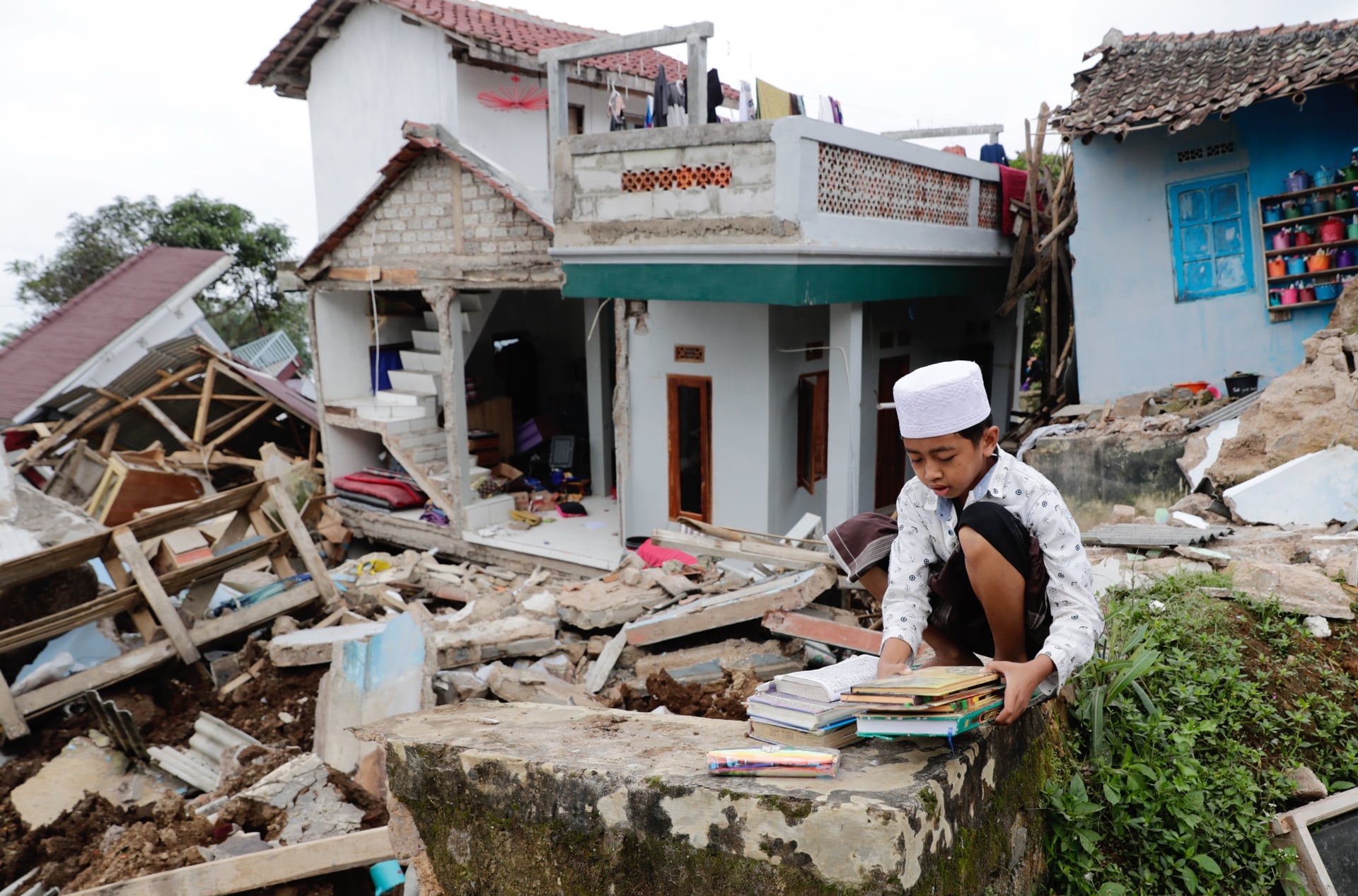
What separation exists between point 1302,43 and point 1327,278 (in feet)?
8.00

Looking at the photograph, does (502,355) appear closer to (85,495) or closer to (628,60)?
(628,60)

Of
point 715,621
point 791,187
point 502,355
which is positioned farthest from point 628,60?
point 715,621

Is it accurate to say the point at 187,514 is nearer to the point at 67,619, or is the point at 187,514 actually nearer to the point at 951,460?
the point at 67,619

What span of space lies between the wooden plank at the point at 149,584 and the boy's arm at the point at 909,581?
611 centimetres

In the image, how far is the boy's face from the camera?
8.88ft

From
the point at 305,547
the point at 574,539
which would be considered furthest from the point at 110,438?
the point at 305,547

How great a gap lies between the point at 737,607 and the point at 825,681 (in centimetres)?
402

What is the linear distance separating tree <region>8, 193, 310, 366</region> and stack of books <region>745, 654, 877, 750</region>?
26495mm

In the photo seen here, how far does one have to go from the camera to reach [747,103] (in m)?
9.34

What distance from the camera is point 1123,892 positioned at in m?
2.94

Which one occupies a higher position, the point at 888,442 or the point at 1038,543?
the point at 1038,543

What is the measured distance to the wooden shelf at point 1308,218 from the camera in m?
8.85

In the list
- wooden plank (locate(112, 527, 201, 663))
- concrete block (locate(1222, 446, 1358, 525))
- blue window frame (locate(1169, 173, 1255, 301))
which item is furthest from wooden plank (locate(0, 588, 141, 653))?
blue window frame (locate(1169, 173, 1255, 301))

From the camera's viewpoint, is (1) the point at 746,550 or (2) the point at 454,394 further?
(2) the point at 454,394
